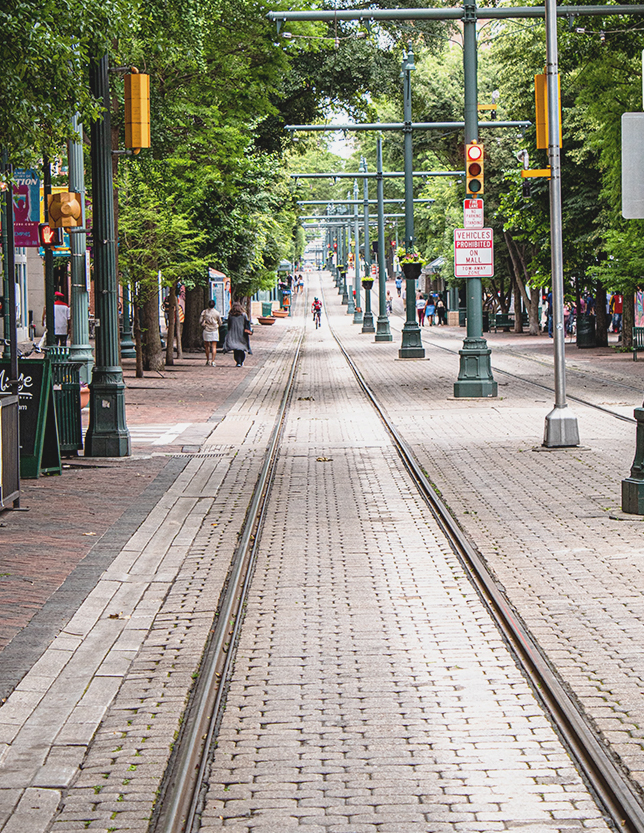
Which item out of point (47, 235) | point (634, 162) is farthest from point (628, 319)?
point (634, 162)

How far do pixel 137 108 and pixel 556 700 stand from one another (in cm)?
1052

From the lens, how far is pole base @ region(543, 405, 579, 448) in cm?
1525

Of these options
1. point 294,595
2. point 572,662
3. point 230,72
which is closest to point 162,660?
point 294,595

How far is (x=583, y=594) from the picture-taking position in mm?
7977

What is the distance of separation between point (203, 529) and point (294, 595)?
2.59 meters

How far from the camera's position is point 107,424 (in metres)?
15.4

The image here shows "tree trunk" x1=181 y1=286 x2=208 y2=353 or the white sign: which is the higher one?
the white sign

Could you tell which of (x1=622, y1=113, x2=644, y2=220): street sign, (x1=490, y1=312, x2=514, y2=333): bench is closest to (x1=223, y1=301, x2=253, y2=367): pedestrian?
(x1=622, y1=113, x2=644, y2=220): street sign

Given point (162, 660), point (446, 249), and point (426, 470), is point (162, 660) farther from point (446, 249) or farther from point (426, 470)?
point (446, 249)

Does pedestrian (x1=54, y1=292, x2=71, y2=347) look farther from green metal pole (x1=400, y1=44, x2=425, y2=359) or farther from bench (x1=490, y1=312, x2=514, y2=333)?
bench (x1=490, y1=312, x2=514, y2=333)

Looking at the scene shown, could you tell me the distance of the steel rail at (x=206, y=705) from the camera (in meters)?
4.67

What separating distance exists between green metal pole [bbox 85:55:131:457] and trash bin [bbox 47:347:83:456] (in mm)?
174

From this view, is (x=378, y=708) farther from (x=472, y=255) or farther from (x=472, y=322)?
(x=472, y=322)

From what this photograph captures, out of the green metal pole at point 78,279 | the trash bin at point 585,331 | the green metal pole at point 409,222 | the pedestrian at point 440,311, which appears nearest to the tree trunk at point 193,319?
the green metal pole at point 409,222
